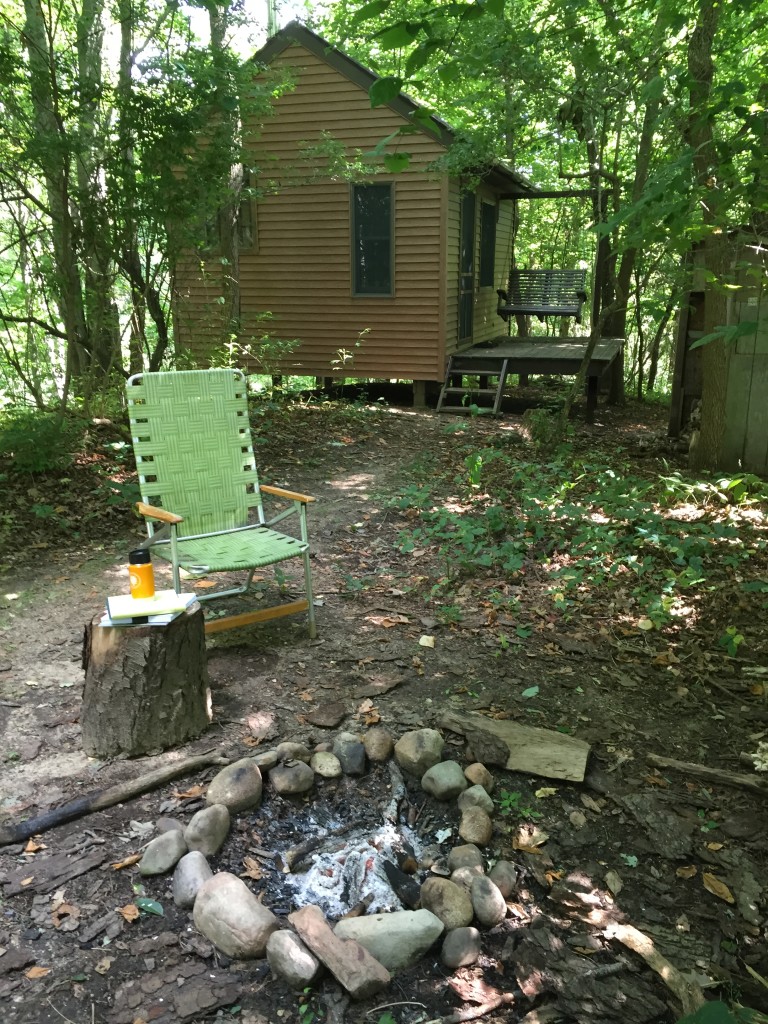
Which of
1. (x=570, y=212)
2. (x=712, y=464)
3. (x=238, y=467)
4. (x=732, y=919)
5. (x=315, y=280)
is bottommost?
(x=732, y=919)

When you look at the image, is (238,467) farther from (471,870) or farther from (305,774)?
(471,870)

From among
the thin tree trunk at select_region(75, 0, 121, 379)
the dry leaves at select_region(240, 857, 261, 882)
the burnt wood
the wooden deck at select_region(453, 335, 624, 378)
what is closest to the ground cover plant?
the dry leaves at select_region(240, 857, 261, 882)

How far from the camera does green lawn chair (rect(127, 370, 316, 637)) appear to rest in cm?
366

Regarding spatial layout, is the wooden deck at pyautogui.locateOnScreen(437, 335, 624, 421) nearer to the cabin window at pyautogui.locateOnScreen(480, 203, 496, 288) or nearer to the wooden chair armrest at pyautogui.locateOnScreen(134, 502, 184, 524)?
the cabin window at pyautogui.locateOnScreen(480, 203, 496, 288)

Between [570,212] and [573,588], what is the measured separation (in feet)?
51.4

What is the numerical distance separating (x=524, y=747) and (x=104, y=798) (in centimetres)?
150

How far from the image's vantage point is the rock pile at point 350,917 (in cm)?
196

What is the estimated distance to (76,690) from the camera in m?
3.29

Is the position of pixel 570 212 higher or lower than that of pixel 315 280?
higher

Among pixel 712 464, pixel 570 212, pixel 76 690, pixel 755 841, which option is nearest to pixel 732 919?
pixel 755 841

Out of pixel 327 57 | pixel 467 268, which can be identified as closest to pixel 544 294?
pixel 467 268

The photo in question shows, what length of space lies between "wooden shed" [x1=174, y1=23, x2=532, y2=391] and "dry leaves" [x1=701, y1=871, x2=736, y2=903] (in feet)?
26.4

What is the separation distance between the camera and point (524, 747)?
2.86 m

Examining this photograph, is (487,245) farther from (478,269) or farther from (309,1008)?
(309,1008)
